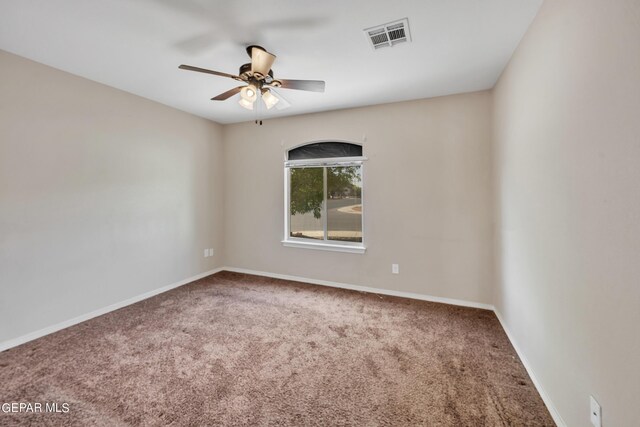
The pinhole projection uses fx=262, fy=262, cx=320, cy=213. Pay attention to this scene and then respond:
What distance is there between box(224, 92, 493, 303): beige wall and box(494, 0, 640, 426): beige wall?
3.23ft

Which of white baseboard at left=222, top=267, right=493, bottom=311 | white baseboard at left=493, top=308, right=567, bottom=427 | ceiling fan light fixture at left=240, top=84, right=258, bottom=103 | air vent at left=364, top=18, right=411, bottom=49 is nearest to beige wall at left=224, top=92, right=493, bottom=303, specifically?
white baseboard at left=222, top=267, right=493, bottom=311

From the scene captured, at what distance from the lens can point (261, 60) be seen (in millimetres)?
2059

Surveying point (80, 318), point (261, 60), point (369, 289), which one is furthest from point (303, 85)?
point (80, 318)

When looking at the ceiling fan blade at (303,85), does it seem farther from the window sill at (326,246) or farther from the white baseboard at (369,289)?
the white baseboard at (369,289)

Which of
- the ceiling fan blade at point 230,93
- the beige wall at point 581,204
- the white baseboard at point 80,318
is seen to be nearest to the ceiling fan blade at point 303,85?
the ceiling fan blade at point 230,93

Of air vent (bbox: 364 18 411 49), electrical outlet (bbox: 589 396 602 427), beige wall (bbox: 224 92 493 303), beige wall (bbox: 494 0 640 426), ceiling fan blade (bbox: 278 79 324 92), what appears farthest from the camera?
beige wall (bbox: 224 92 493 303)

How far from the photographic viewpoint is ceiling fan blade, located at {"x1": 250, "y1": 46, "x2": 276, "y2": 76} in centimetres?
201

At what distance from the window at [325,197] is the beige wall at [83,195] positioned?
5.33 feet

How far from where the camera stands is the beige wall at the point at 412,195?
10.4 feet

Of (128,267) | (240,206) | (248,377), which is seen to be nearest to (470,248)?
(248,377)

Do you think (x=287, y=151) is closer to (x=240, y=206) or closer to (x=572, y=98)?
(x=240, y=206)

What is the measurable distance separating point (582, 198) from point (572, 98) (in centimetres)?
54

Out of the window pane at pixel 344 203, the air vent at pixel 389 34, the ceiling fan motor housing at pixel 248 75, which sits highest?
the air vent at pixel 389 34

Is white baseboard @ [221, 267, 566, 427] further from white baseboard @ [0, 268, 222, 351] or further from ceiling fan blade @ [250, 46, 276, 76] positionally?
ceiling fan blade @ [250, 46, 276, 76]
